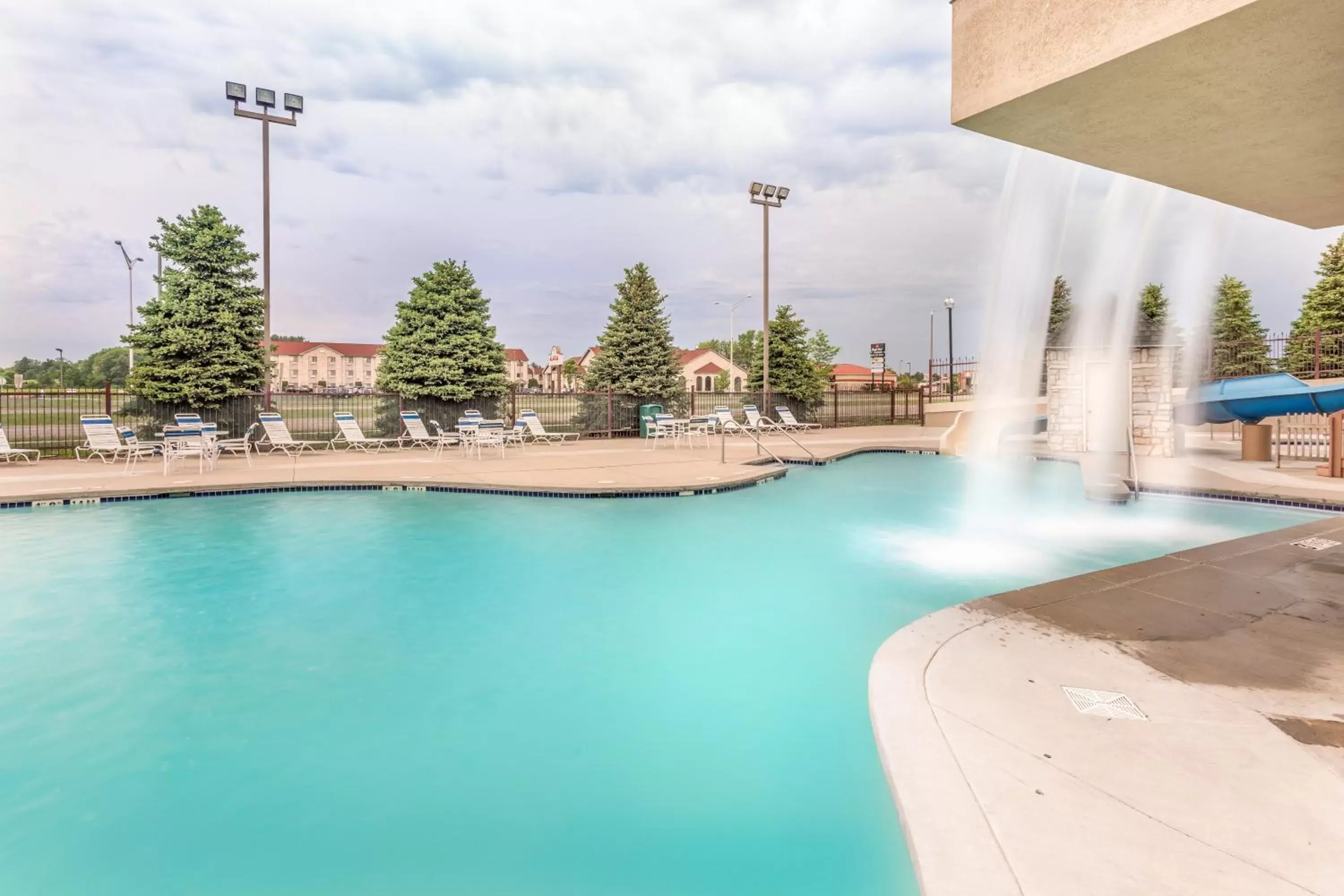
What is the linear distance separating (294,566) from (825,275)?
99.8 ft

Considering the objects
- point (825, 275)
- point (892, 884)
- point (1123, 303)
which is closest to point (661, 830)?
point (892, 884)

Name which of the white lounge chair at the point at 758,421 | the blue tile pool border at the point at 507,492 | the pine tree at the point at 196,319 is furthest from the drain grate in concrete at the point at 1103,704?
the pine tree at the point at 196,319

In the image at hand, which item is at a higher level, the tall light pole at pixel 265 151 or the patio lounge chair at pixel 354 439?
the tall light pole at pixel 265 151

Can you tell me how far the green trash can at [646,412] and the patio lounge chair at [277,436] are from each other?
29.7 ft

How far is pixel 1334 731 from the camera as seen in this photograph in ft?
8.37

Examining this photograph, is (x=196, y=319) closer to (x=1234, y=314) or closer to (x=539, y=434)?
(x=539, y=434)

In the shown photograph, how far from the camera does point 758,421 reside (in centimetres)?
1747

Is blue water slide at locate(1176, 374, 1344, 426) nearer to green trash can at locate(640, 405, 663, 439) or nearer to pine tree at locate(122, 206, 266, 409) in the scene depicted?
green trash can at locate(640, 405, 663, 439)

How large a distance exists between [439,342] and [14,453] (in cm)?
878

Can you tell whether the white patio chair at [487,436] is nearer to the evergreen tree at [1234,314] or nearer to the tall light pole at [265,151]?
the tall light pole at [265,151]

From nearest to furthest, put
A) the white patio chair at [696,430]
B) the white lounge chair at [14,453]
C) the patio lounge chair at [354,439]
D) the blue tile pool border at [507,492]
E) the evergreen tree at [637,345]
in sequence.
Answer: the blue tile pool border at [507,492]
the white lounge chair at [14,453]
the patio lounge chair at [354,439]
the white patio chair at [696,430]
the evergreen tree at [637,345]

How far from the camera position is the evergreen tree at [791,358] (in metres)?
25.1

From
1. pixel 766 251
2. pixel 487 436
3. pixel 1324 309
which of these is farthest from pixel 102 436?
pixel 1324 309

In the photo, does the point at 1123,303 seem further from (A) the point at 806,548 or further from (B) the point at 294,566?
(B) the point at 294,566
